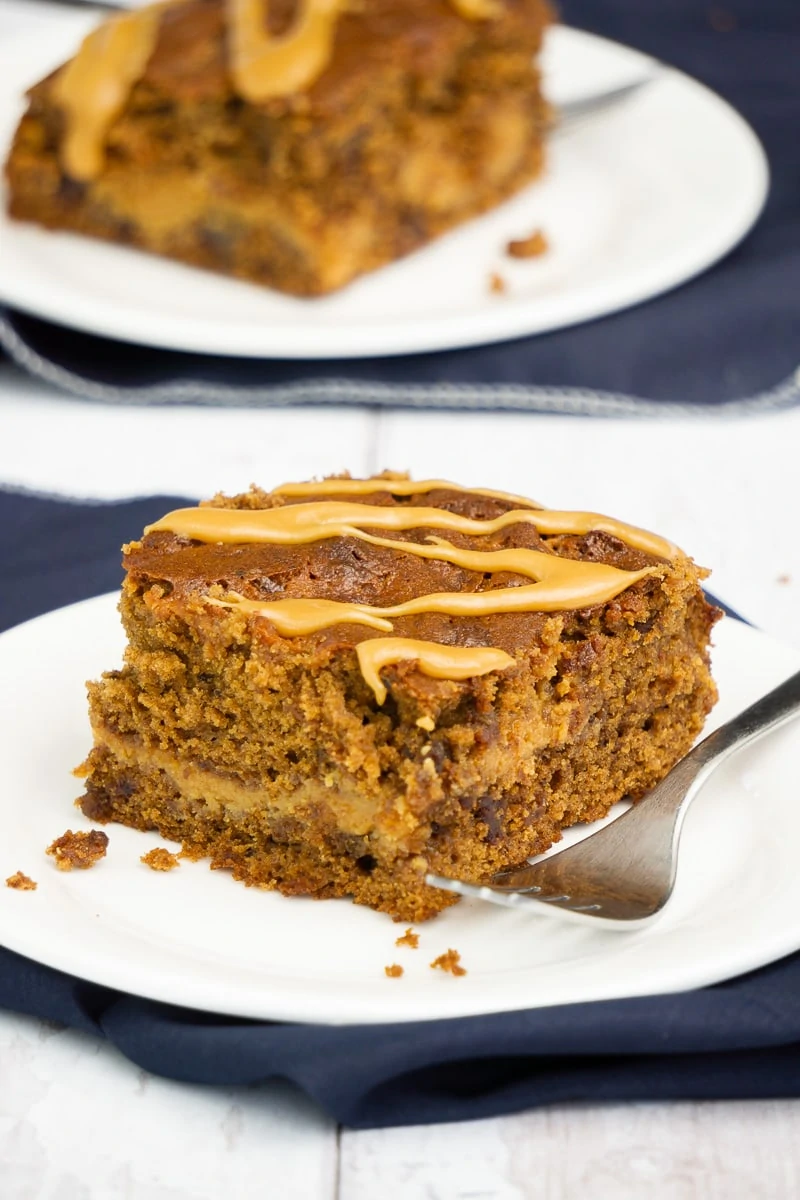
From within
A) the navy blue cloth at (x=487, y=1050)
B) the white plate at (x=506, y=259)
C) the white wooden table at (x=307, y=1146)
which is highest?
the white plate at (x=506, y=259)

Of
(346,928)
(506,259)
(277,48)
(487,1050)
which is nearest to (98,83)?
(277,48)

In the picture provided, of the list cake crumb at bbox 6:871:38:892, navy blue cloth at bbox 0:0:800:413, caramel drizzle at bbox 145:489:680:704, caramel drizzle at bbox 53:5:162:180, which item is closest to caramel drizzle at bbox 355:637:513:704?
caramel drizzle at bbox 145:489:680:704

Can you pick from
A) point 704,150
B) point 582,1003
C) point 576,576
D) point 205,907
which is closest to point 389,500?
point 576,576

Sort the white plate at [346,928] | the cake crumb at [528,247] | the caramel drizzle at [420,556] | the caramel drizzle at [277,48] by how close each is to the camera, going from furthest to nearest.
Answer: the cake crumb at [528,247]
the caramel drizzle at [277,48]
the caramel drizzle at [420,556]
the white plate at [346,928]

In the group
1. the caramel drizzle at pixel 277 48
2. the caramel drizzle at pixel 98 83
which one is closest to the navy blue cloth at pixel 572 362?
the caramel drizzle at pixel 98 83

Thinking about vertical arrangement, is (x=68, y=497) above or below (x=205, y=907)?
above

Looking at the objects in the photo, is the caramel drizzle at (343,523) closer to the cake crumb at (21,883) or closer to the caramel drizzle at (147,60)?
the cake crumb at (21,883)

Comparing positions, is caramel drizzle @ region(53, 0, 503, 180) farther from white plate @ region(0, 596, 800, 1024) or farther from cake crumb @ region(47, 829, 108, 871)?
cake crumb @ region(47, 829, 108, 871)

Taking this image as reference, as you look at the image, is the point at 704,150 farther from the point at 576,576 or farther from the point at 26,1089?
the point at 26,1089
